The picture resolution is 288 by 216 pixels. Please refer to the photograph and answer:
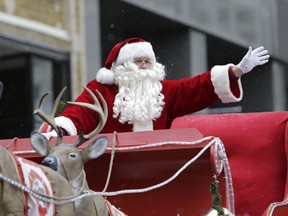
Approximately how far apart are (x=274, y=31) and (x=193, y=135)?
843 cm

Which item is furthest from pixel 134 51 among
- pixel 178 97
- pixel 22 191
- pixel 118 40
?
pixel 118 40

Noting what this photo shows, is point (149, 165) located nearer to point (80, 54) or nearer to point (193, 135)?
point (193, 135)

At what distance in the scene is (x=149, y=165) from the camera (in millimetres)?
4785

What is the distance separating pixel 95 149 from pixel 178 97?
1.43 meters

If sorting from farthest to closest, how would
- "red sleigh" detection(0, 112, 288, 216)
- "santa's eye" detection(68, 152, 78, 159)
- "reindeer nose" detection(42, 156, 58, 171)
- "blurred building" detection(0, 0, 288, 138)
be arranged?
"blurred building" detection(0, 0, 288, 138) < "red sleigh" detection(0, 112, 288, 216) < "santa's eye" detection(68, 152, 78, 159) < "reindeer nose" detection(42, 156, 58, 171)

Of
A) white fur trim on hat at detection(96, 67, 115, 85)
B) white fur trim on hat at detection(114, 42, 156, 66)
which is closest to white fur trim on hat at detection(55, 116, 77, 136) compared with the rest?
white fur trim on hat at detection(96, 67, 115, 85)

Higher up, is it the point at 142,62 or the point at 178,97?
the point at 142,62

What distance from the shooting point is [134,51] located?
5.66 meters

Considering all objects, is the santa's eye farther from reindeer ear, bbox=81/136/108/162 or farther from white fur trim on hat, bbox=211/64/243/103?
white fur trim on hat, bbox=211/64/243/103

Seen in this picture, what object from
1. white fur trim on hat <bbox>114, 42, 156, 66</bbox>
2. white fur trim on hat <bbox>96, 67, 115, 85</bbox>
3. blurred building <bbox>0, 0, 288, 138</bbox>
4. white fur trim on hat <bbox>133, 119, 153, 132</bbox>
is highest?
blurred building <bbox>0, 0, 288, 138</bbox>

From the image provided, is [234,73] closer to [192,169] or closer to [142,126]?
[142,126]

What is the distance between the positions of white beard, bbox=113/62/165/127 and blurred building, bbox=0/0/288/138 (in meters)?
3.48

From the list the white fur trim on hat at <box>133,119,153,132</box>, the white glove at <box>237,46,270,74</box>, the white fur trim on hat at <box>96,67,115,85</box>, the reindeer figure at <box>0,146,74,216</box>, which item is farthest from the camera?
the white fur trim on hat at <box>96,67,115,85</box>

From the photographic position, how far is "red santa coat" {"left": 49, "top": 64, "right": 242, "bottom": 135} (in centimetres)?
531
